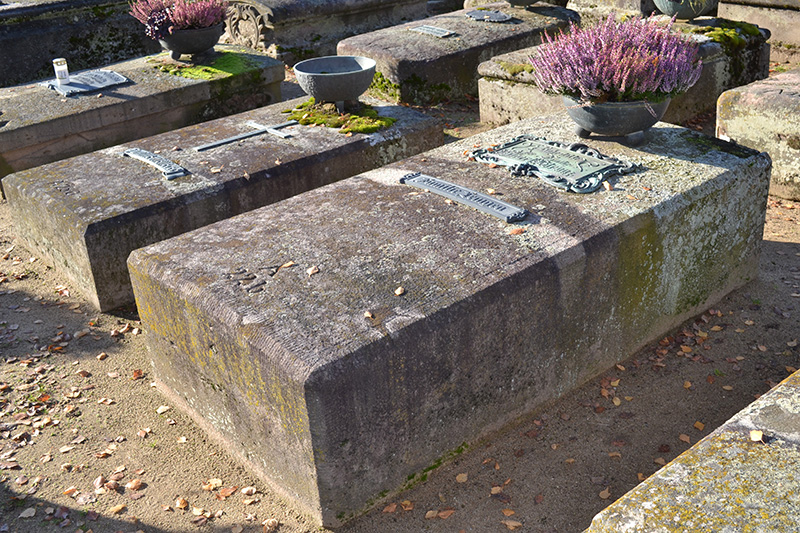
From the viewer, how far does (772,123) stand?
21.6ft

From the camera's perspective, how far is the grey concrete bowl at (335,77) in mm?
6613

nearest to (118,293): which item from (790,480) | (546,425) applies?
(546,425)

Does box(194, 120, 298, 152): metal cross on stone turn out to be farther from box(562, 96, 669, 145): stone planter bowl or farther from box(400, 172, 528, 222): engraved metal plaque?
box(562, 96, 669, 145): stone planter bowl

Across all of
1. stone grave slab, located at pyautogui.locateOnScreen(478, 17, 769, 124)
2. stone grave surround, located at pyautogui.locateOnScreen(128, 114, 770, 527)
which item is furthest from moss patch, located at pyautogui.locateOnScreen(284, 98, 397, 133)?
stone grave slab, located at pyautogui.locateOnScreen(478, 17, 769, 124)

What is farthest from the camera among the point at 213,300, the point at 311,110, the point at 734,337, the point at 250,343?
the point at 311,110

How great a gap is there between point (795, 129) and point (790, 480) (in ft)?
15.3

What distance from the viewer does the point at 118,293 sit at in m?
5.69

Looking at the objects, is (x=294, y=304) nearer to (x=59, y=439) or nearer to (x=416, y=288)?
(x=416, y=288)

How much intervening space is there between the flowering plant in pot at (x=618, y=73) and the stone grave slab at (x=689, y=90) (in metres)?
2.67

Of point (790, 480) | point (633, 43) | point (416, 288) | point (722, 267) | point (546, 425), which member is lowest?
point (546, 425)

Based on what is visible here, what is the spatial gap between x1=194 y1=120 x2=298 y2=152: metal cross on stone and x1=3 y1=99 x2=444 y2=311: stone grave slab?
0.11 ft

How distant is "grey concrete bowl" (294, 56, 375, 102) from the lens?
6.61 metres

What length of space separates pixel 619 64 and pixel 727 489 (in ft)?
9.93

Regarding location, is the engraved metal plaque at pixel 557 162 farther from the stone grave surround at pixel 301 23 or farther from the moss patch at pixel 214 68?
the stone grave surround at pixel 301 23
